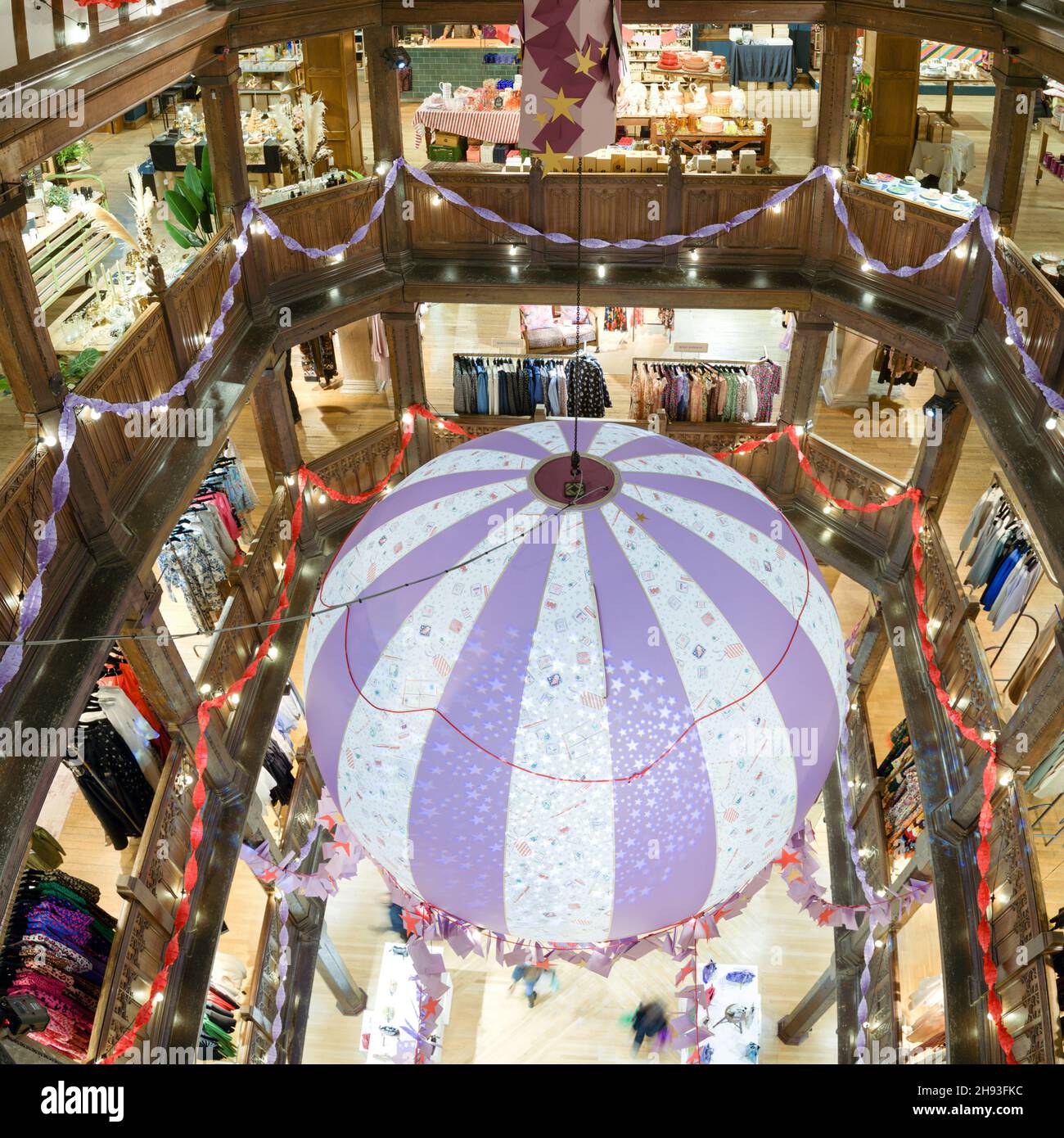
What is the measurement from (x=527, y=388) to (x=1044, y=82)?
505cm

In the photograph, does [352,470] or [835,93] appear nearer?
[835,93]

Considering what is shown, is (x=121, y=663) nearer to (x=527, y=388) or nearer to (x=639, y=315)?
(x=527, y=388)

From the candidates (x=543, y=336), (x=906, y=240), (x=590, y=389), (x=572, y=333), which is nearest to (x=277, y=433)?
(x=590, y=389)

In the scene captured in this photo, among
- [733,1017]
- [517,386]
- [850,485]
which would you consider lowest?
[733,1017]

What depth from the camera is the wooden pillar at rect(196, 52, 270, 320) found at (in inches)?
281

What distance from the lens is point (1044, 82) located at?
6.90 meters

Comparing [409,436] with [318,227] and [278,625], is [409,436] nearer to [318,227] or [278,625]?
[318,227]

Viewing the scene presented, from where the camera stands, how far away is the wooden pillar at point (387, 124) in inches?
318

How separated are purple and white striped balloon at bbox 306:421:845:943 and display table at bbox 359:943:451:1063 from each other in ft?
19.5

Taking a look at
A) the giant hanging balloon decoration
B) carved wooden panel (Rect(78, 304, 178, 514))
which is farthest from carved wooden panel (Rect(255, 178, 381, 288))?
carved wooden panel (Rect(78, 304, 178, 514))

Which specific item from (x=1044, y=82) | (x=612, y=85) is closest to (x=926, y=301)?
(x=1044, y=82)

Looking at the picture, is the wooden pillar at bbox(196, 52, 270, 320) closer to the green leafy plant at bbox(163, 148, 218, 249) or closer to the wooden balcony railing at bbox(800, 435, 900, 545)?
the green leafy plant at bbox(163, 148, 218, 249)

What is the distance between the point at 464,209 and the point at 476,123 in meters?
7.47

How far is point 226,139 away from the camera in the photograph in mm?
7379
